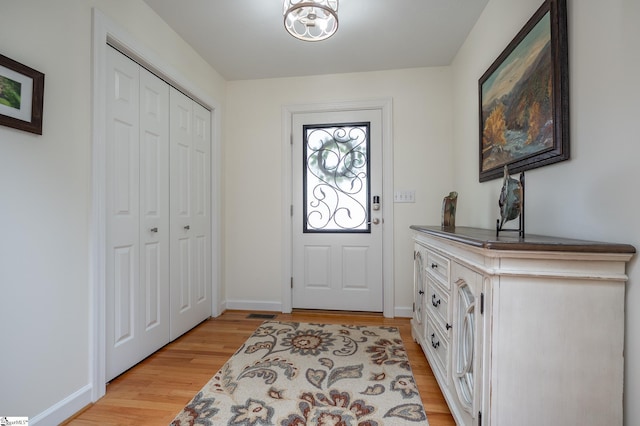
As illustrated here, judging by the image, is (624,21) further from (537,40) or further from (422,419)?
(422,419)

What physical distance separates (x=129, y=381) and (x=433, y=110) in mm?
3174

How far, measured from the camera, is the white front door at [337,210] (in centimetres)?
299

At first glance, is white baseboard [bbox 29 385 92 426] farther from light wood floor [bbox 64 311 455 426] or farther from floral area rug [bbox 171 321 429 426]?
floral area rug [bbox 171 321 429 426]

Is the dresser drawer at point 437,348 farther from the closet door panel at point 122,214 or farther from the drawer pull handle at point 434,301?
the closet door panel at point 122,214

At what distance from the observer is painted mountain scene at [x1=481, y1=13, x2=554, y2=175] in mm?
1385

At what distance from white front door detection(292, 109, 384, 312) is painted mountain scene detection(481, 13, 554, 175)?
3.76 feet

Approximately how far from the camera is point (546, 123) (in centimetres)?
138

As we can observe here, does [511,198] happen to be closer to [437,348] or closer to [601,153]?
[601,153]

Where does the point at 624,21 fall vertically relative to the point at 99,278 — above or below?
above

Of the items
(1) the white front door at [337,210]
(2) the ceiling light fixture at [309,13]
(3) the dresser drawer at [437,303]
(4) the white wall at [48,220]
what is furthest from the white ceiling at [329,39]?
(3) the dresser drawer at [437,303]

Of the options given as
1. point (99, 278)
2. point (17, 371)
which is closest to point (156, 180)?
point (99, 278)

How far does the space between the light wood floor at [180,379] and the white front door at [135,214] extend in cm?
14

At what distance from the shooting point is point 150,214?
2.10 metres

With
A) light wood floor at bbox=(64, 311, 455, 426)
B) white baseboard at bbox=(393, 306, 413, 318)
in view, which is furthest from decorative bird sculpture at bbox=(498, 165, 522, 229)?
white baseboard at bbox=(393, 306, 413, 318)
